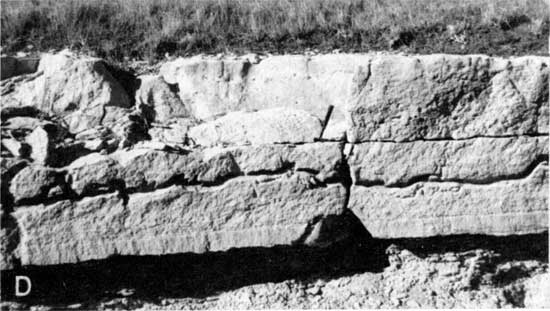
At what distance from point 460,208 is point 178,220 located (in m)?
1.79

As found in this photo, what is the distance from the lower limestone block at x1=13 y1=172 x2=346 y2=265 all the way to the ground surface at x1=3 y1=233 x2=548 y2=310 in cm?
18

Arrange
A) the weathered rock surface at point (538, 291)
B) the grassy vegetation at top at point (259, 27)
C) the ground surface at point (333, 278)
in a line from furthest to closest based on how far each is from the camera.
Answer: the grassy vegetation at top at point (259, 27)
the weathered rock surface at point (538, 291)
the ground surface at point (333, 278)

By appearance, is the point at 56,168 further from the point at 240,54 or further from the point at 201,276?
the point at 240,54

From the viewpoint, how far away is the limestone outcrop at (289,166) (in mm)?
3865

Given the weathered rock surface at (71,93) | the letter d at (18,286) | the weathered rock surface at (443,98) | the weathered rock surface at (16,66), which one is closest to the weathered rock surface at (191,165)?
the weathered rock surface at (443,98)

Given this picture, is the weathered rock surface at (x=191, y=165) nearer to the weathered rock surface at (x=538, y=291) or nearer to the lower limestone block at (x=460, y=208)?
the lower limestone block at (x=460, y=208)

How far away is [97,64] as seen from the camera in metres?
4.22

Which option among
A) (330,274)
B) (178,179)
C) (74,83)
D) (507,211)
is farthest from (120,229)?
(507,211)

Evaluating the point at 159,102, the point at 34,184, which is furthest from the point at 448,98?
the point at 34,184

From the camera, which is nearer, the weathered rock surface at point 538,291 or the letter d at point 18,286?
the letter d at point 18,286

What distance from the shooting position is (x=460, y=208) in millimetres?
4008

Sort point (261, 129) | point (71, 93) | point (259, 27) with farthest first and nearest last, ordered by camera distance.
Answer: point (259, 27), point (71, 93), point (261, 129)

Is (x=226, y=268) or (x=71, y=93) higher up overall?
(x=71, y=93)

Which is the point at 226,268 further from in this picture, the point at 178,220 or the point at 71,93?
the point at 71,93
